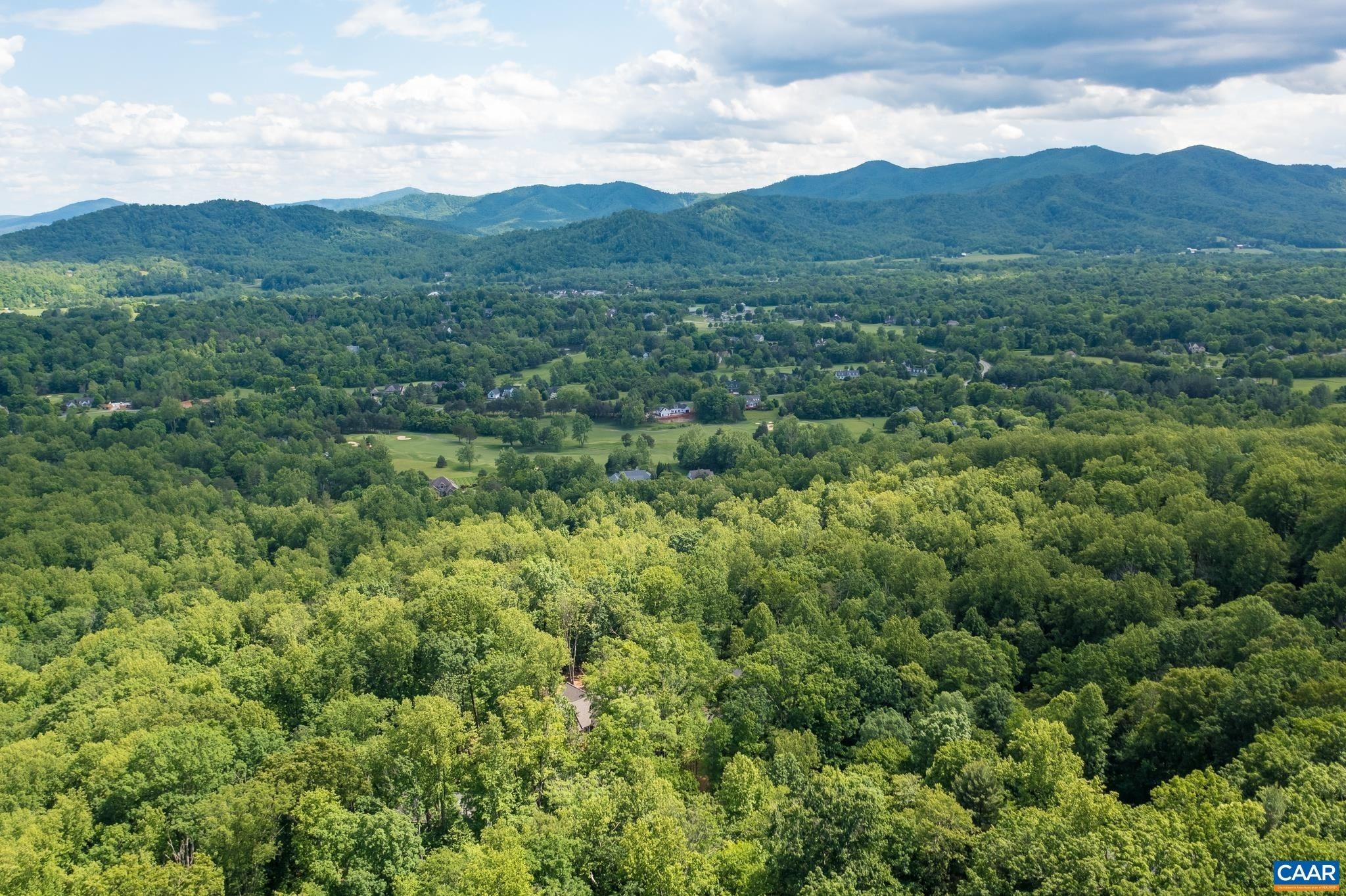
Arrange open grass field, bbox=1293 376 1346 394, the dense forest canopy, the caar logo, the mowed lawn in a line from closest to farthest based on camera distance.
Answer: the caar logo, the dense forest canopy, the mowed lawn, open grass field, bbox=1293 376 1346 394

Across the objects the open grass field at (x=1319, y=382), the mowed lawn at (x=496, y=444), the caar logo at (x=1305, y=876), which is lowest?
the mowed lawn at (x=496, y=444)

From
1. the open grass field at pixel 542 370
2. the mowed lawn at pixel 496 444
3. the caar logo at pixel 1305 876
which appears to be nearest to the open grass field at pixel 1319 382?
the mowed lawn at pixel 496 444

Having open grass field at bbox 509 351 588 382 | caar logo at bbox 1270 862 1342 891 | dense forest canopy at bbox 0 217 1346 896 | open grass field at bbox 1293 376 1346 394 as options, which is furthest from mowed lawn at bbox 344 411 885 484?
caar logo at bbox 1270 862 1342 891

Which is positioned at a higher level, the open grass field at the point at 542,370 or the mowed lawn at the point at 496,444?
the open grass field at the point at 542,370

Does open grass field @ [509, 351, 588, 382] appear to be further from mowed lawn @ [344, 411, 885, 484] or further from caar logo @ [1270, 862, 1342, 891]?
caar logo @ [1270, 862, 1342, 891]

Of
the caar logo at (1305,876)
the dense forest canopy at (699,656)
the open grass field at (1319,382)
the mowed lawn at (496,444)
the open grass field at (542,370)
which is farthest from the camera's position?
the open grass field at (542,370)

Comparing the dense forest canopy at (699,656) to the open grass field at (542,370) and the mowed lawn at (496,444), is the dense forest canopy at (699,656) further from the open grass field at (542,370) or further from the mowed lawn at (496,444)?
the open grass field at (542,370)

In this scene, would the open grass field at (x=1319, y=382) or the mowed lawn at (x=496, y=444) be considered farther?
the open grass field at (x=1319, y=382)

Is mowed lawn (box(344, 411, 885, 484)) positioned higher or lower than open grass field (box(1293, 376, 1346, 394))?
lower

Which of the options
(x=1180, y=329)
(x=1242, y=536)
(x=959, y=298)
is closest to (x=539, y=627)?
(x=1242, y=536)
